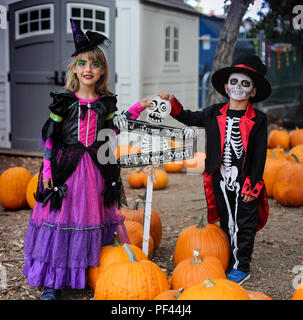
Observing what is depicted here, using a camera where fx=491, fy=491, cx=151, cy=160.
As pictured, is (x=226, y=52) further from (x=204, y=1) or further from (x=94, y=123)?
(x=94, y=123)

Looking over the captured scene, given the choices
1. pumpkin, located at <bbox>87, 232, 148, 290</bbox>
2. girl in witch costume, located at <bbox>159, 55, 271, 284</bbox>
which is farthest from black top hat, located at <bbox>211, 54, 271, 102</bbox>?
pumpkin, located at <bbox>87, 232, 148, 290</bbox>

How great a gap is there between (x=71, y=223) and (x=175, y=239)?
1649mm

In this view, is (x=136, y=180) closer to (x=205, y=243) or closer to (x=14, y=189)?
(x=14, y=189)

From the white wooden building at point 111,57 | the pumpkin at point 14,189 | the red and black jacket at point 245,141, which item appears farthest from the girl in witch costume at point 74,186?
the white wooden building at point 111,57

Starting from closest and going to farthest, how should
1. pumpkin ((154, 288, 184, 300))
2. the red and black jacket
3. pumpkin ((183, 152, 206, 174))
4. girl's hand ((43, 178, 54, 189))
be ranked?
pumpkin ((154, 288, 184, 300)), girl's hand ((43, 178, 54, 189)), the red and black jacket, pumpkin ((183, 152, 206, 174))

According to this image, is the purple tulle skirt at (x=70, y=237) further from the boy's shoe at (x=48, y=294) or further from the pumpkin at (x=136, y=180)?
the pumpkin at (x=136, y=180)

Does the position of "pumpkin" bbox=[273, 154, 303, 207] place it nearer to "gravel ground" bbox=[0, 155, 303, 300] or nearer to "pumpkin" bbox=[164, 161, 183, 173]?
"gravel ground" bbox=[0, 155, 303, 300]

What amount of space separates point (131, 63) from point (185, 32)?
2874mm

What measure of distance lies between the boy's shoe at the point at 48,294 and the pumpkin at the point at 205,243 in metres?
1.05

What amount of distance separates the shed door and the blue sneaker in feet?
19.3

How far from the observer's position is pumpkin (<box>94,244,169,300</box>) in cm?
295

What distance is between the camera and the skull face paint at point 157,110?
3600 millimetres

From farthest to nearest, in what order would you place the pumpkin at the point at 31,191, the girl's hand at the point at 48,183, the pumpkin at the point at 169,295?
1. the pumpkin at the point at 31,191
2. the girl's hand at the point at 48,183
3. the pumpkin at the point at 169,295

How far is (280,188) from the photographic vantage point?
19.6ft
